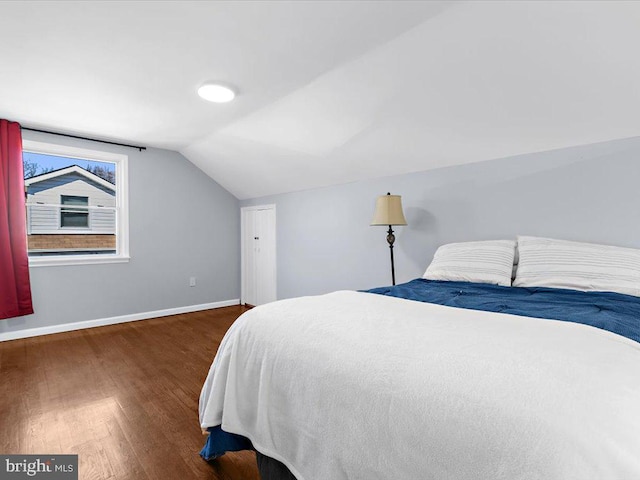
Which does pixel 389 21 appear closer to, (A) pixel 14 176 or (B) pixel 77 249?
(A) pixel 14 176

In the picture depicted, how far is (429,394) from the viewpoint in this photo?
818 mm

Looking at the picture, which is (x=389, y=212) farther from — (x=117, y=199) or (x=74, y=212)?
(x=74, y=212)

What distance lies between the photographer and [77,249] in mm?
3896

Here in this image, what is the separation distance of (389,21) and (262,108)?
145 centimetres

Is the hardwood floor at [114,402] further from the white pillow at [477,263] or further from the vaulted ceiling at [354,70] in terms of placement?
the vaulted ceiling at [354,70]

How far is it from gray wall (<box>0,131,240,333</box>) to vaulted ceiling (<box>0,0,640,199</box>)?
1.19 meters

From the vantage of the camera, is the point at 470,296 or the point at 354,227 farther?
the point at 354,227

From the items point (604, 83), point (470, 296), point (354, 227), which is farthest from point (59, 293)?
point (604, 83)

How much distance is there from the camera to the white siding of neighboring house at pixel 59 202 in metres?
3.61

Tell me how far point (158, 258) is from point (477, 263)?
386cm

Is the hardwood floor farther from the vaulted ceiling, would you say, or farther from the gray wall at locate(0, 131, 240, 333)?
the vaulted ceiling

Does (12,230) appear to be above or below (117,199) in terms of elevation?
below

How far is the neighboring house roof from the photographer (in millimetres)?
3602

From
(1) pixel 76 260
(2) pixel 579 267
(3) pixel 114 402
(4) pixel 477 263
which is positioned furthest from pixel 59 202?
(2) pixel 579 267
